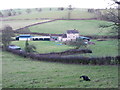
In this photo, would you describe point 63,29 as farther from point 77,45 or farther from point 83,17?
point 77,45

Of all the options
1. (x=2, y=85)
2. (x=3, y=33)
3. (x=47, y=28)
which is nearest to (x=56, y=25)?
(x=47, y=28)

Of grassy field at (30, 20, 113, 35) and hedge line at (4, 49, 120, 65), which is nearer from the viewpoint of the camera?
hedge line at (4, 49, 120, 65)

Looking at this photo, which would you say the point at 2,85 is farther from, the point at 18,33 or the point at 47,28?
A: the point at 47,28

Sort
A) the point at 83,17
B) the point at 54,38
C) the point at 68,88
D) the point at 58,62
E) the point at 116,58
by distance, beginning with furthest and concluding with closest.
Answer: the point at 83,17
the point at 54,38
the point at 58,62
the point at 116,58
the point at 68,88

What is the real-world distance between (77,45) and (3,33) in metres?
15.7

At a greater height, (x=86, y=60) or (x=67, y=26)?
(x=67, y=26)

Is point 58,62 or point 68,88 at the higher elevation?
point 68,88

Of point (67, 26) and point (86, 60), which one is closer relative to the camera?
point (86, 60)

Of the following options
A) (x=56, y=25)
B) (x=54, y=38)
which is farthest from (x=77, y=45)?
(x=56, y=25)

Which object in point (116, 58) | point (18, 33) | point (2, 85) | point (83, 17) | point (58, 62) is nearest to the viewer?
point (2, 85)

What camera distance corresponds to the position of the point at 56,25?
72375 millimetres

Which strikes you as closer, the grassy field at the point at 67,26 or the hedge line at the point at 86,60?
the hedge line at the point at 86,60

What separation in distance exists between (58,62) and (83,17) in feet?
193

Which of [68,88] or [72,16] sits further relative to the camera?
[72,16]
